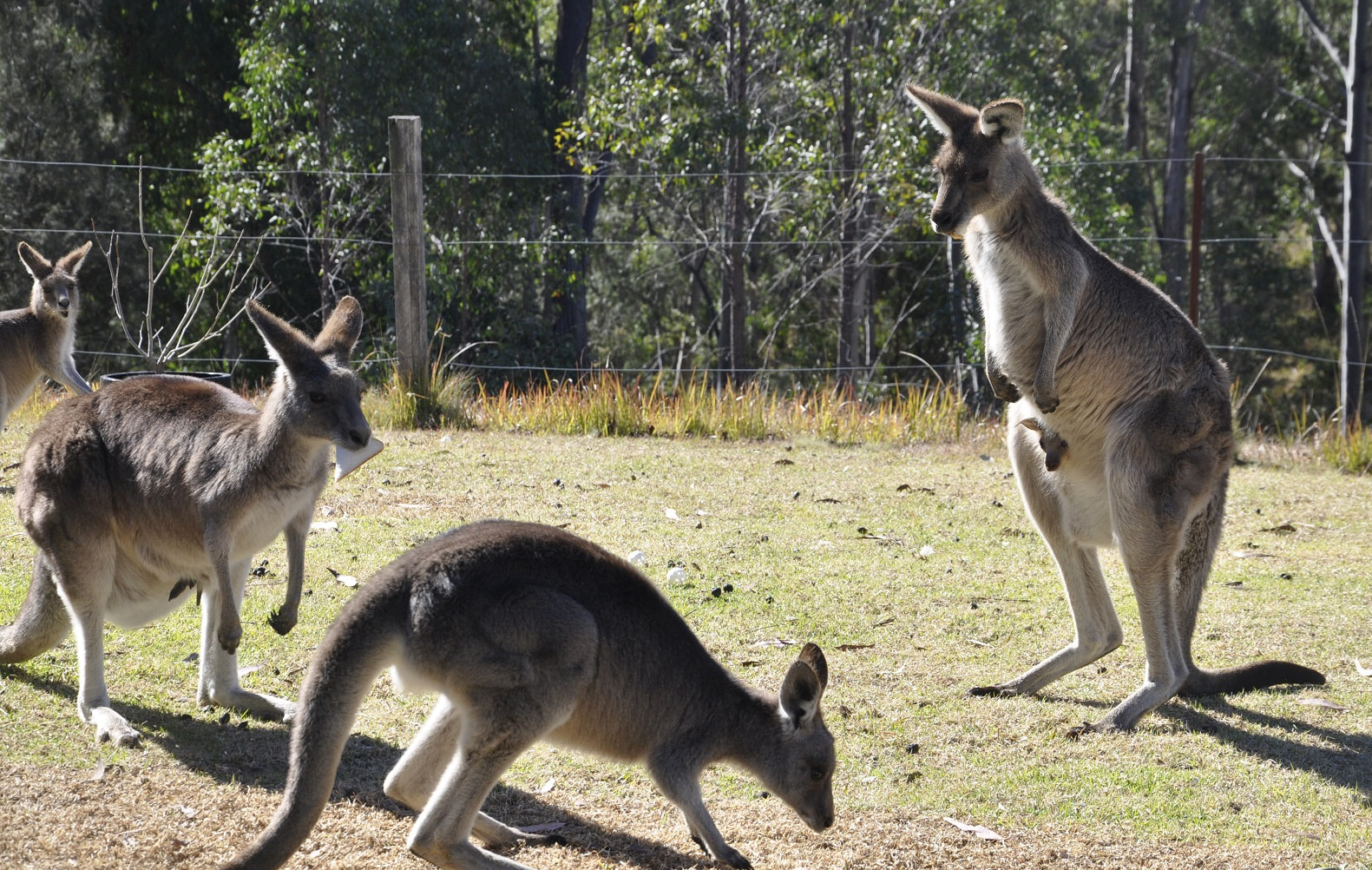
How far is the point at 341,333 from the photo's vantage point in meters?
4.10

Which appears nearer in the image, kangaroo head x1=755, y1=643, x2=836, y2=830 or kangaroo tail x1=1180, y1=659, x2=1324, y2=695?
kangaroo head x1=755, y1=643, x2=836, y2=830

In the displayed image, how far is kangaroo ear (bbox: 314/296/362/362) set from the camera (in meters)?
4.03

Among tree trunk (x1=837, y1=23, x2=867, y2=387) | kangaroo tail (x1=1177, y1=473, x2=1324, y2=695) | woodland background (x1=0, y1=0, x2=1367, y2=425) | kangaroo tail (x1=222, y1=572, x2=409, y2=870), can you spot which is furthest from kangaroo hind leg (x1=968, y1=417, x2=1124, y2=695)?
tree trunk (x1=837, y1=23, x2=867, y2=387)

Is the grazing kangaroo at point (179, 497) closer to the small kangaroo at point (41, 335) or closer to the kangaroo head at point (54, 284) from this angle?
the small kangaroo at point (41, 335)

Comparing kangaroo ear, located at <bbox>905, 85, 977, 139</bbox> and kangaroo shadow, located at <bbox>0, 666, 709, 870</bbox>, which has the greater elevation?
kangaroo ear, located at <bbox>905, 85, 977, 139</bbox>

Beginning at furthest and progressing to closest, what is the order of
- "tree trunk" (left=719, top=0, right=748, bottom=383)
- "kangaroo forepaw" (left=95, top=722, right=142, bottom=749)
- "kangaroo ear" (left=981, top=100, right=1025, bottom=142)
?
"tree trunk" (left=719, top=0, right=748, bottom=383)
"kangaroo ear" (left=981, top=100, right=1025, bottom=142)
"kangaroo forepaw" (left=95, top=722, right=142, bottom=749)

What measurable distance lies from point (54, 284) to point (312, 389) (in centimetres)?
485

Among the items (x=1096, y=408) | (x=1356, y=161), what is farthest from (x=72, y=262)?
(x=1356, y=161)

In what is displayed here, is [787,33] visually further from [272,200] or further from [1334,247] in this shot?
[1334,247]

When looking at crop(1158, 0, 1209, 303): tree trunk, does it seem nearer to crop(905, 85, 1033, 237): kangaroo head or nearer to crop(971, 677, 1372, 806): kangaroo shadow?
crop(905, 85, 1033, 237): kangaroo head

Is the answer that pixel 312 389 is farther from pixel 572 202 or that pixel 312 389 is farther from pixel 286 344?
pixel 572 202

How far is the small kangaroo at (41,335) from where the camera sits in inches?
296

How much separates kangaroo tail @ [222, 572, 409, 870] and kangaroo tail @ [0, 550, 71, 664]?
157cm

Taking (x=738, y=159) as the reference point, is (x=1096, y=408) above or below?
below
